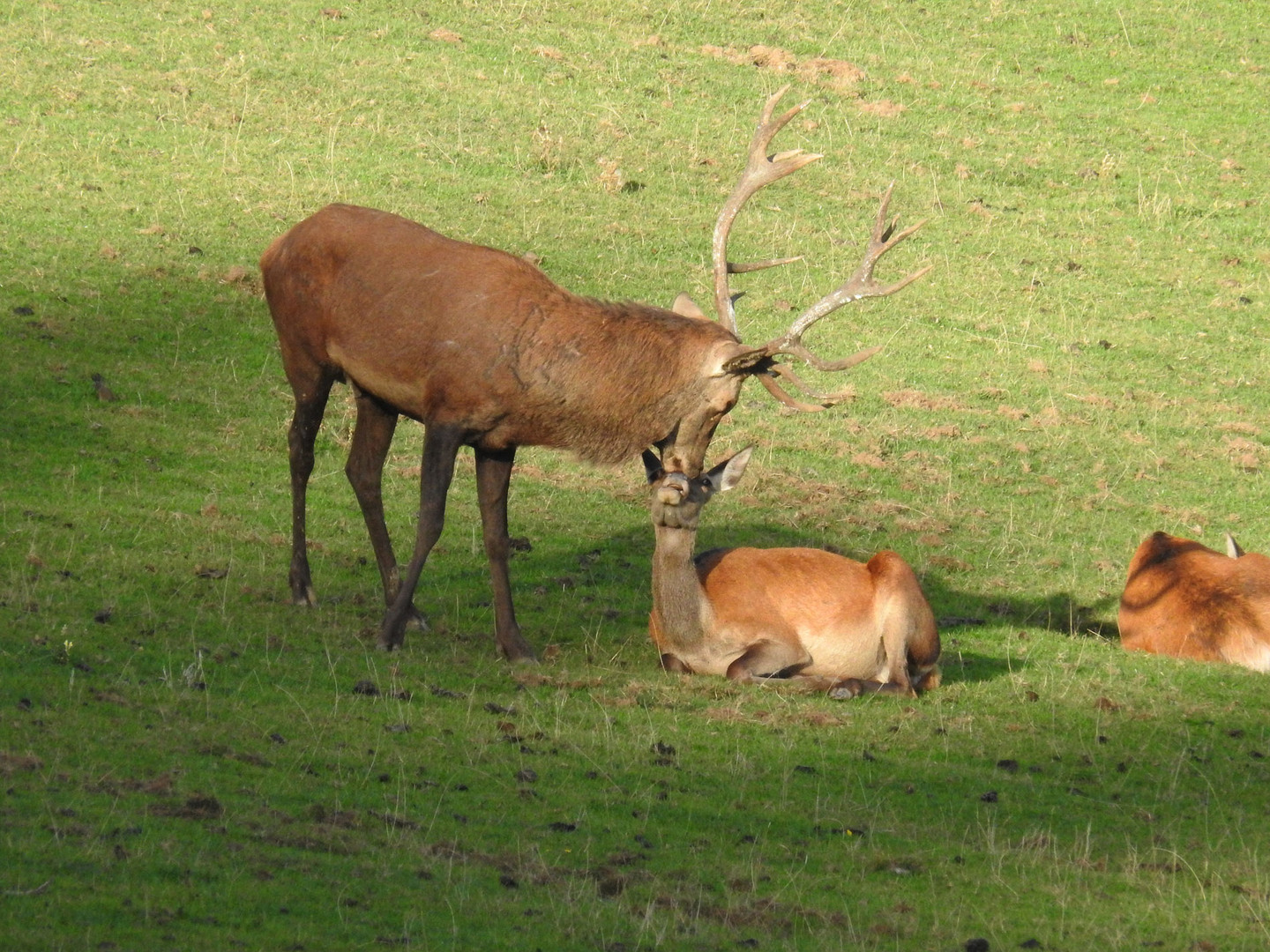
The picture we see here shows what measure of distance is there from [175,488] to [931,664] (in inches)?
232

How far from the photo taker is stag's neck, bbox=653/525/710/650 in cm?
1009

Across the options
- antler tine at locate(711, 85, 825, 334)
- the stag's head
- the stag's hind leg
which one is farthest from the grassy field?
antler tine at locate(711, 85, 825, 334)

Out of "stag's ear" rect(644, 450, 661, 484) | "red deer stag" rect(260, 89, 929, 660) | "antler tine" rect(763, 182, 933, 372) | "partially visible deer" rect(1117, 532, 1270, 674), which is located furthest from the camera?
"partially visible deer" rect(1117, 532, 1270, 674)

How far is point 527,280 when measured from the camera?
10367 mm

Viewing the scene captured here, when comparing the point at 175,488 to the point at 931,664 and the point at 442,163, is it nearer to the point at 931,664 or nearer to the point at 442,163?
the point at 931,664

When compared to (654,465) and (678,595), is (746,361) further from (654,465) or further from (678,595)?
(678,595)

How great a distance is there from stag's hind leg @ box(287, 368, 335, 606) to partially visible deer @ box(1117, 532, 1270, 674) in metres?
5.78

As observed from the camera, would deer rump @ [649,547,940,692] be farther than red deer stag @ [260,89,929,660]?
Yes

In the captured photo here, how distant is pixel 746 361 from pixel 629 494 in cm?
435

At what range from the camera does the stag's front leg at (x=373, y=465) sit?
35.1ft

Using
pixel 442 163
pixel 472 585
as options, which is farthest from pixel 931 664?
pixel 442 163

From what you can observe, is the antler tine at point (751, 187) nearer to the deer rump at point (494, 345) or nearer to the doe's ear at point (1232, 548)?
the deer rump at point (494, 345)

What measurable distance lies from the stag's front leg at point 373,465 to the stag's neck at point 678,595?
5.81 feet

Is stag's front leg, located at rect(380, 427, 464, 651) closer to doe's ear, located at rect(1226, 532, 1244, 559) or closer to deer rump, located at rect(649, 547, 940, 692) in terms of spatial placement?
deer rump, located at rect(649, 547, 940, 692)
